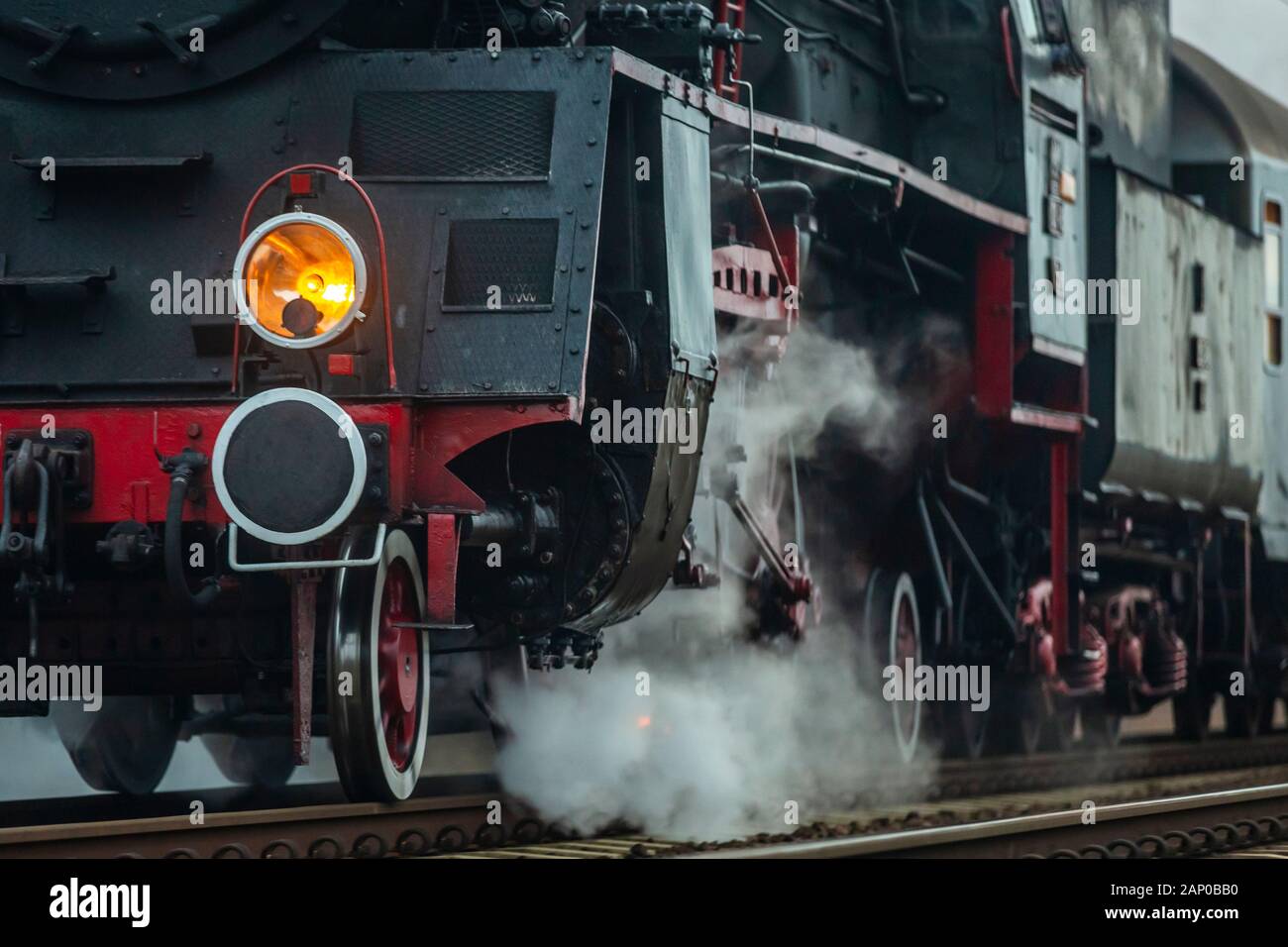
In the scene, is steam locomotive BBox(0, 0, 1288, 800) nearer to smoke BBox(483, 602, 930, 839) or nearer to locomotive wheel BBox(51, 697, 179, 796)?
locomotive wheel BBox(51, 697, 179, 796)

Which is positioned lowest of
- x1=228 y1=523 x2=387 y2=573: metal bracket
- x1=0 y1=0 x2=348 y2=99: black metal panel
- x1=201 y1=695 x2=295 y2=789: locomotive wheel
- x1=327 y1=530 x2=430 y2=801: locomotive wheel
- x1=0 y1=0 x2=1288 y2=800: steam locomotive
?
x1=201 y1=695 x2=295 y2=789: locomotive wheel

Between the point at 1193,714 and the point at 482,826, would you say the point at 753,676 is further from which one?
the point at 1193,714

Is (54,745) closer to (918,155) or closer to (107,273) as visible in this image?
(918,155)

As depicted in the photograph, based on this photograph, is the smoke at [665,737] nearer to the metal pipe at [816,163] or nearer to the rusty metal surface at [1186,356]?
the metal pipe at [816,163]

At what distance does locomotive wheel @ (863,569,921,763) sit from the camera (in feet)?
29.1

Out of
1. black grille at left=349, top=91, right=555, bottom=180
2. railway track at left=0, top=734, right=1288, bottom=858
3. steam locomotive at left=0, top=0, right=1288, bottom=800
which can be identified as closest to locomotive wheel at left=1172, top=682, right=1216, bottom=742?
railway track at left=0, top=734, right=1288, bottom=858

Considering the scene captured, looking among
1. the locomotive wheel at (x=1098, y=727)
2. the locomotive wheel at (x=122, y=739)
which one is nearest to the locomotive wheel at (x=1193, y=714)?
the locomotive wheel at (x=1098, y=727)

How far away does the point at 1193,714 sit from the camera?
512 inches

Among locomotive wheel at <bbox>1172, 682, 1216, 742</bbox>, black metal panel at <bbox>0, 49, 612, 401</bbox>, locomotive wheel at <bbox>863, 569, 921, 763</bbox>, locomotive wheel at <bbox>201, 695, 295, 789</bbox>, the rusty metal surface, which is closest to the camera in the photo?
black metal panel at <bbox>0, 49, 612, 401</bbox>

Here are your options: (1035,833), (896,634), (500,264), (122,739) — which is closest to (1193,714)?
(896,634)

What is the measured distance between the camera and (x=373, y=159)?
17.8 feet

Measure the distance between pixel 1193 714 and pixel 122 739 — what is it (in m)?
7.51

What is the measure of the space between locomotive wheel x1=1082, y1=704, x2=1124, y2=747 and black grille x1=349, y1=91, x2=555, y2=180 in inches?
289

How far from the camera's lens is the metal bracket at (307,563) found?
4.76 metres
